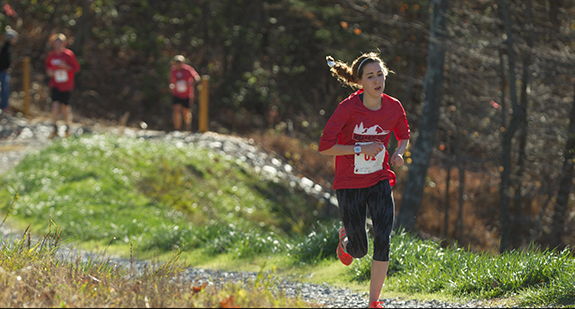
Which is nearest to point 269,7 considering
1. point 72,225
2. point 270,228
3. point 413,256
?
point 270,228

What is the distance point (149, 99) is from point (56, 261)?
2113 centimetres

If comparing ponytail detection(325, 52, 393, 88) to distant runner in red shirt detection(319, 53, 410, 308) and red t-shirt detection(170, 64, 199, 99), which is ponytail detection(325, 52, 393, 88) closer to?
distant runner in red shirt detection(319, 53, 410, 308)

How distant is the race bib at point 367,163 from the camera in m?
4.67

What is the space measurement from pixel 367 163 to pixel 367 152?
18 centimetres

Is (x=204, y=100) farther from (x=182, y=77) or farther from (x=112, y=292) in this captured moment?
(x=112, y=292)

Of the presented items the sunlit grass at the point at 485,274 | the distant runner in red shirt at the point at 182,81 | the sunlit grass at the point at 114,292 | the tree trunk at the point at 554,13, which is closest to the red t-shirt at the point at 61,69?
the distant runner in red shirt at the point at 182,81

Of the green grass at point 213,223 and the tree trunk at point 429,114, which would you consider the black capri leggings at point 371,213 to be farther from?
the tree trunk at point 429,114

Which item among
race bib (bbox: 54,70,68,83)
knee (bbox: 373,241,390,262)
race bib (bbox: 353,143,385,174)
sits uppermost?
race bib (bbox: 353,143,385,174)

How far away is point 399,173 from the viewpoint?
63.1 ft

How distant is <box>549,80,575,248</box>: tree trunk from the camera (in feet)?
42.8

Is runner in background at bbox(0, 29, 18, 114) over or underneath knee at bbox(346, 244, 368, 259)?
over

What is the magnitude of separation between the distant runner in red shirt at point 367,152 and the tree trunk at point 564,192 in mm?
9101

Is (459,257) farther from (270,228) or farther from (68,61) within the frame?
(68,61)

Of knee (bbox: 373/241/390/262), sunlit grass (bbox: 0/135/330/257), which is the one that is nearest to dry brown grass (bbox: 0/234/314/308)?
knee (bbox: 373/241/390/262)
